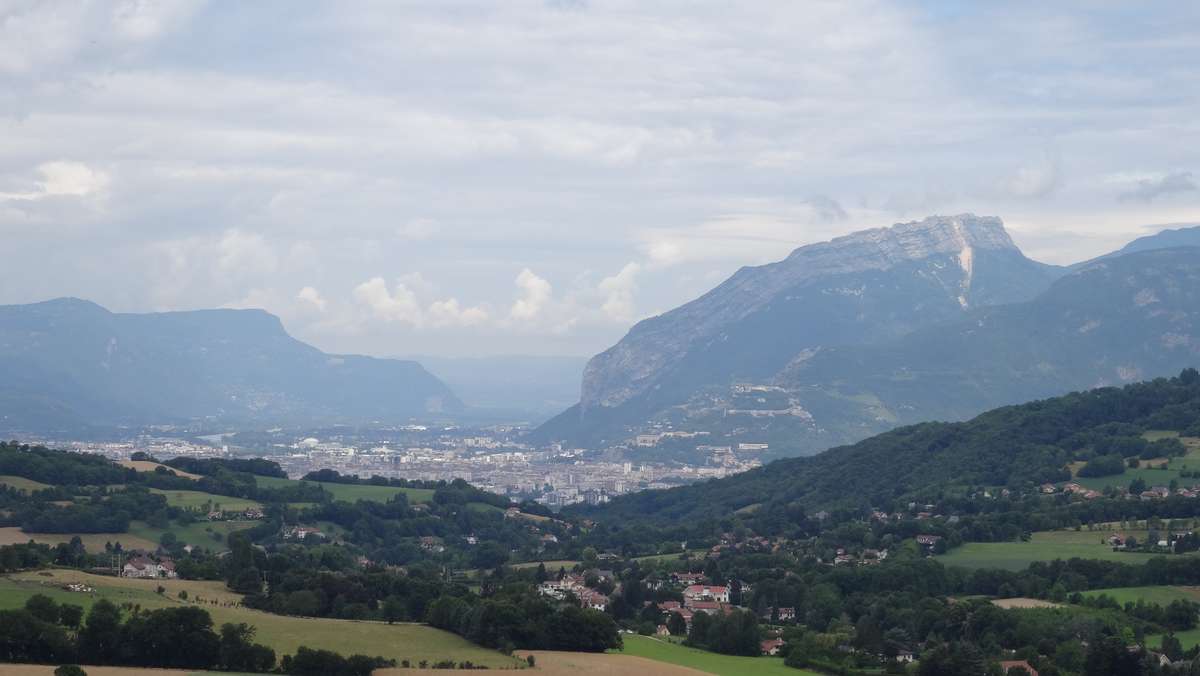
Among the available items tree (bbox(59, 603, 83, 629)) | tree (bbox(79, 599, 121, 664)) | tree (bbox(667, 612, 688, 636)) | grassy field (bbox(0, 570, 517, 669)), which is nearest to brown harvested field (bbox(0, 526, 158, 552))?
grassy field (bbox(0, 570, 517, 669))

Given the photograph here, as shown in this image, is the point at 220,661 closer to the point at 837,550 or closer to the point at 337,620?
the point at 337,620

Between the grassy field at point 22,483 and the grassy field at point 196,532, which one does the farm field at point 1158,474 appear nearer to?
the grassy field at point 196,532

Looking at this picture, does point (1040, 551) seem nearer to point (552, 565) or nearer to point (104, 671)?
point (552, 565)

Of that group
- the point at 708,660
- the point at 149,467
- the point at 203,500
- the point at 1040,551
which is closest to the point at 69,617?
the point at 708,660

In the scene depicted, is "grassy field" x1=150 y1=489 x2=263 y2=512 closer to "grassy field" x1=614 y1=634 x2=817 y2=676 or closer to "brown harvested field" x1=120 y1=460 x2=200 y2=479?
"brown harvested field" x1=120 y1=460 x2=200 y2=479

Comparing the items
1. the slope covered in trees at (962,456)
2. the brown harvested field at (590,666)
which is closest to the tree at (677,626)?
the brown harvested field at (590,666)

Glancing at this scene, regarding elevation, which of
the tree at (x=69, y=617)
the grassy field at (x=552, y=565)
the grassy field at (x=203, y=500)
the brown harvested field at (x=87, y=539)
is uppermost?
the grassy field at (x=203, y=500)
